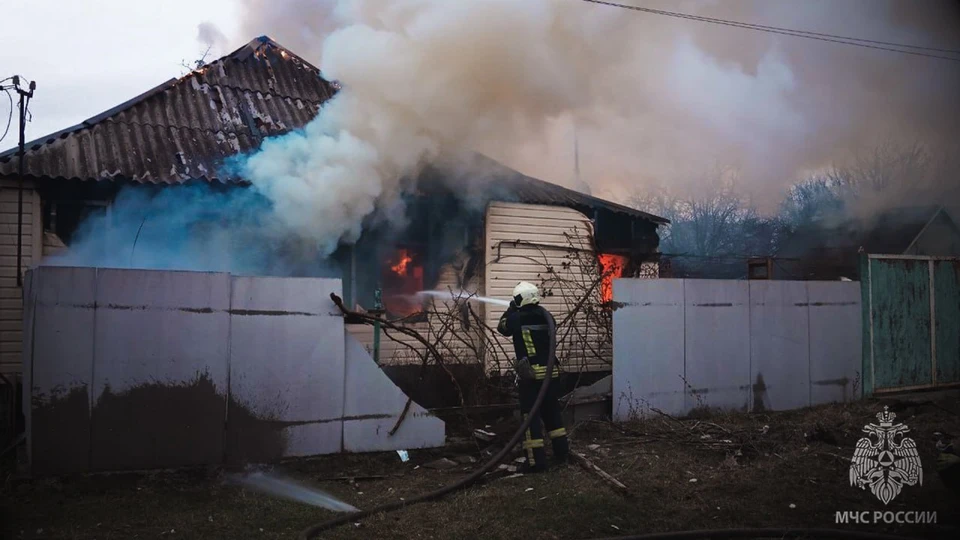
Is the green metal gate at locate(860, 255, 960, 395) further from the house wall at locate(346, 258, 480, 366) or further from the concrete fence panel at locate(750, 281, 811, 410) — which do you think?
the house wall at locate(346, 258, 480, 366)

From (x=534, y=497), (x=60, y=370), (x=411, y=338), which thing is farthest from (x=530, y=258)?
(x=60, y=370)

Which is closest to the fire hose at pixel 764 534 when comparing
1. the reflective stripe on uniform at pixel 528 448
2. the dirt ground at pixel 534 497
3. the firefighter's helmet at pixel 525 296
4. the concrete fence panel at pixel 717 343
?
the dirt ground at pixel 534 497

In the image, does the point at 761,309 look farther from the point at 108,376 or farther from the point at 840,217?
the point at 840,217

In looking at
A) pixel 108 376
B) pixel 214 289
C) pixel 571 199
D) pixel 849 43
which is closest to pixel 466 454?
pixel 214 289

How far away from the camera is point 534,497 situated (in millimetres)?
5742

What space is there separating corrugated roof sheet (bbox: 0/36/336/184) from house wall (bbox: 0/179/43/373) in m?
0.46

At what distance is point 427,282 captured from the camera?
11656 mm

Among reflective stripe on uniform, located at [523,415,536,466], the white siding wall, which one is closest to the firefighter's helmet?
reflective stripe on uniform, located at [523,415,536,466]

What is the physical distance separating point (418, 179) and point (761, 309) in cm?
593

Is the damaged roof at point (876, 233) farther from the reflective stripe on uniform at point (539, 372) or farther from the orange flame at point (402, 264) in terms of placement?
the reflective stripe on uniform at point (539, 372)

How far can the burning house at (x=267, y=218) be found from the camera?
29.3ft

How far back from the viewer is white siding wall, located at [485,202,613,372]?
11.9 meters

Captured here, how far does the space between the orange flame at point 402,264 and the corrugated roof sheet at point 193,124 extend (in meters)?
2.91

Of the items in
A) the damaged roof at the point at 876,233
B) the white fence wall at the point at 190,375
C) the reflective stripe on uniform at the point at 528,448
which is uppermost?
the damaged roof at the point at 876,233
